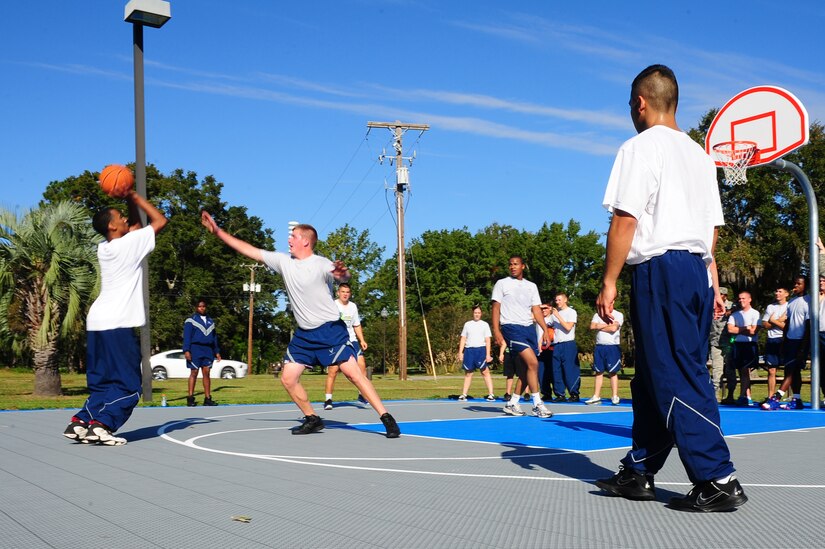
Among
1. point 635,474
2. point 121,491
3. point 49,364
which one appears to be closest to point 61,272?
point 49,364

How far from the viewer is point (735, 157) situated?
13703 mm

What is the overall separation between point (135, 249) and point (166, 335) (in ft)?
173

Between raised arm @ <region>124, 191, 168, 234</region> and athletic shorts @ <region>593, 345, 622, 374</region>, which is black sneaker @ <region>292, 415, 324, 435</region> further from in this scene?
athletic shorts @ <region>593, 345, 622, 374</region>

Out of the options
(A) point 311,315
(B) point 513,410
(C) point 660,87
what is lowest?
(B) point 513,410

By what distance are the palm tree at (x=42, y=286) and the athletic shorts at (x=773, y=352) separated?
46.9ft

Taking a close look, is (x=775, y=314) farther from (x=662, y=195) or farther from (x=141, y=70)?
(x=141, y=70)

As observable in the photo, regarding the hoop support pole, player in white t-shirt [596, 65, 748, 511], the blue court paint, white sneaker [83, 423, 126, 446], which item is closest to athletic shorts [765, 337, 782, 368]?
the hoop support pole

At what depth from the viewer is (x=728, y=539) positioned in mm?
3867

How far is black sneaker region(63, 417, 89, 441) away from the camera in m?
8.05

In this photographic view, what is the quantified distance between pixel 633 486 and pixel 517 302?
737 cm

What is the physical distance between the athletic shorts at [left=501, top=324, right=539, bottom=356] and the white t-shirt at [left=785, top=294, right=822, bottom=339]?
504cm

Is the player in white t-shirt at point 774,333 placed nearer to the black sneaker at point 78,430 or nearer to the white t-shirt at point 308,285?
the white t-shirt at point 308,285

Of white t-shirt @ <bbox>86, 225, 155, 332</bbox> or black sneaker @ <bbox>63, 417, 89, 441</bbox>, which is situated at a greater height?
white t-shirt @ <bbox>86, 225, 155, 332</bbox>

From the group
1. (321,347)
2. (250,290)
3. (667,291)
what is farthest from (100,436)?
(250,290)
